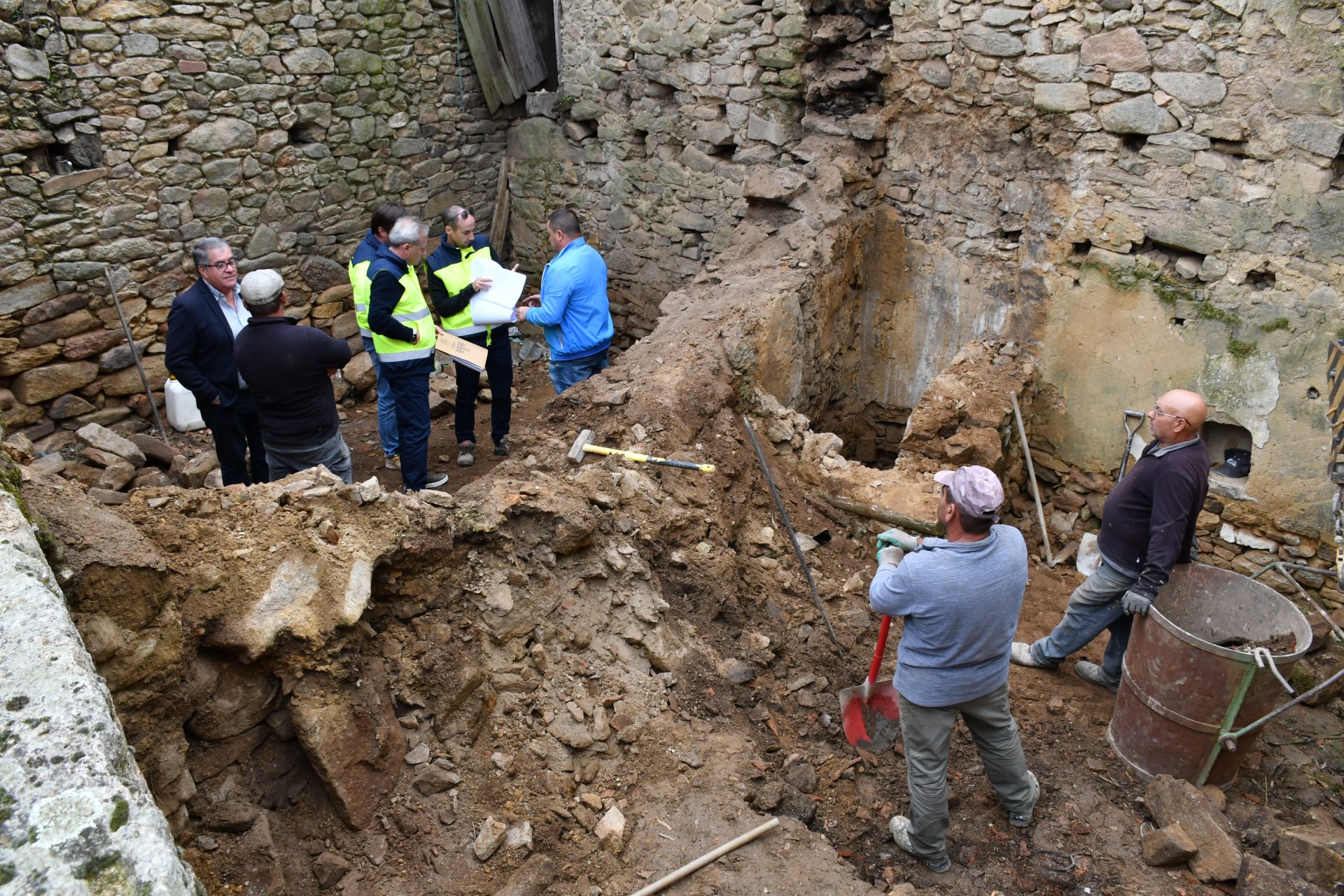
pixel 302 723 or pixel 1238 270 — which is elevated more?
pixel 1238 270

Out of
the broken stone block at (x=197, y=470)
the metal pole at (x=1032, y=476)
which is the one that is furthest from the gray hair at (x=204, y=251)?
the metal pole at (x=1032, y=476)

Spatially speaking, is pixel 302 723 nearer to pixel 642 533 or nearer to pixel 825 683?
pixel 642 533

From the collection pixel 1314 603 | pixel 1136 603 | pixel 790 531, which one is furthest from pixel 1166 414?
pixel 1314 603

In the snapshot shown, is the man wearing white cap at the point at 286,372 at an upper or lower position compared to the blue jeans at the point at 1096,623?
upper

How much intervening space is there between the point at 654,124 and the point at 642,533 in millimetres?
5180

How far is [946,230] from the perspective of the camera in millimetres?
6836

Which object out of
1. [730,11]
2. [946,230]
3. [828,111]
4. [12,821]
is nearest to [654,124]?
[730,11]

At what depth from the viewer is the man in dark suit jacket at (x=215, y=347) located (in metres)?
5.63

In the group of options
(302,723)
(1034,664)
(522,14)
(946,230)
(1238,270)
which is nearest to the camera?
(302,723)

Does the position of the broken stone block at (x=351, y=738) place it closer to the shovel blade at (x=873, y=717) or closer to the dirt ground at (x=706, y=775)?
the dirt ground at (x=706, y=775)

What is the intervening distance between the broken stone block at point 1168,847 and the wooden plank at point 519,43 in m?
8.42

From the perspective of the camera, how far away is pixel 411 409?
6430 millimetres

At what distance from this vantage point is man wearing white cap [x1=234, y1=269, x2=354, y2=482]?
498 cm

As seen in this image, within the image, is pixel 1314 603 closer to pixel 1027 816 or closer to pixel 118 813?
pixel 1027 816
